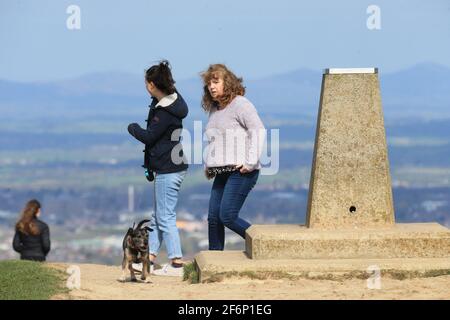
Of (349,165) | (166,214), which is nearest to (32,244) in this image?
(166,214)

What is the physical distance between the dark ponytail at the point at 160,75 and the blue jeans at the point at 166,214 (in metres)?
0.89

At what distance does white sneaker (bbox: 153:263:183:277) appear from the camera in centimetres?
1361

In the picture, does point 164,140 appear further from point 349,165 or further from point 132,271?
point 349,165

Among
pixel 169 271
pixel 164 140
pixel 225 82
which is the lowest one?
pixel 169 271

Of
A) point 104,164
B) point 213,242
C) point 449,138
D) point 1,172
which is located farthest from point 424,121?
point 213,242

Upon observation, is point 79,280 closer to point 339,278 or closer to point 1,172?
point 339,278

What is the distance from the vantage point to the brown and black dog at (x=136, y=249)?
1241 centimetres

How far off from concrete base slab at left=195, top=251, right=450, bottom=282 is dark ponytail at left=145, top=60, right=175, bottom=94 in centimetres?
187

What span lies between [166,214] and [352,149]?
1949 millimetres

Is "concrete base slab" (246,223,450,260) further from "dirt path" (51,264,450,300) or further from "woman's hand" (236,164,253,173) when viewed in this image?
"woman's hand" (236,164,253,173)

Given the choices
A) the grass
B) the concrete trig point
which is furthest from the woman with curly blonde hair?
the grass

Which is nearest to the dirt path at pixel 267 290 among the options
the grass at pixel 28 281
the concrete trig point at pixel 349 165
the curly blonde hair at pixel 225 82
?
the grass at pixel 28 281

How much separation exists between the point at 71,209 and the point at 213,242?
112 metres

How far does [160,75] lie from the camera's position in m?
13.2
